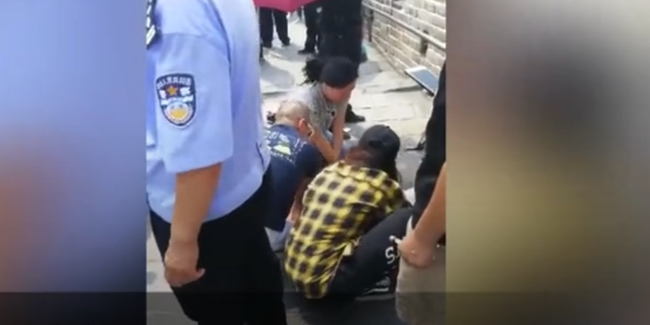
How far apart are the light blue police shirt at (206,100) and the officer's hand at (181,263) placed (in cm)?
6

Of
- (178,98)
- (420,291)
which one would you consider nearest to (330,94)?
(178,98)

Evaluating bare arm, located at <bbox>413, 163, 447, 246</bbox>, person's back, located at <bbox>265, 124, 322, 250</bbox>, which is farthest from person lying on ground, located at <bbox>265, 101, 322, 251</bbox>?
bare arm, located at <bbox>413, 163, 447, 246</bbox>

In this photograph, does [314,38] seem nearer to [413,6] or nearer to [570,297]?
[413,6]

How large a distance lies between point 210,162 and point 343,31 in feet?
1.08

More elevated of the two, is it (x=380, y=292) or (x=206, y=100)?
(x=206, y=100)

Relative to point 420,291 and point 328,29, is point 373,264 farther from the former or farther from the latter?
point 328,29

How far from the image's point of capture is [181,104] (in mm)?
1172

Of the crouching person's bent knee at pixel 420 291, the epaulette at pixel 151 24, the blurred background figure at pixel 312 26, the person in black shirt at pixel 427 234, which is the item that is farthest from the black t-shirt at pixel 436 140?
the epaulette at pixel 151 24

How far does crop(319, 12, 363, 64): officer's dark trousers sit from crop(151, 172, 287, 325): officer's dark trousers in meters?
0.26

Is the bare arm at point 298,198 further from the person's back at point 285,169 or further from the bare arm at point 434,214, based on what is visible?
the bare arm at point 434,214

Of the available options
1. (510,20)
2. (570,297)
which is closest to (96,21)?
(510,20)

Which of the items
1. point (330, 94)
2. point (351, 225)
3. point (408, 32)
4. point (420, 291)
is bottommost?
point (420, 291)

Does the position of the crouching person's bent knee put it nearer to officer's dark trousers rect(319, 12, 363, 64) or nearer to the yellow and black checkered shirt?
the yellow and black checkered shirt

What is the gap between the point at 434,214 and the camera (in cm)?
125
